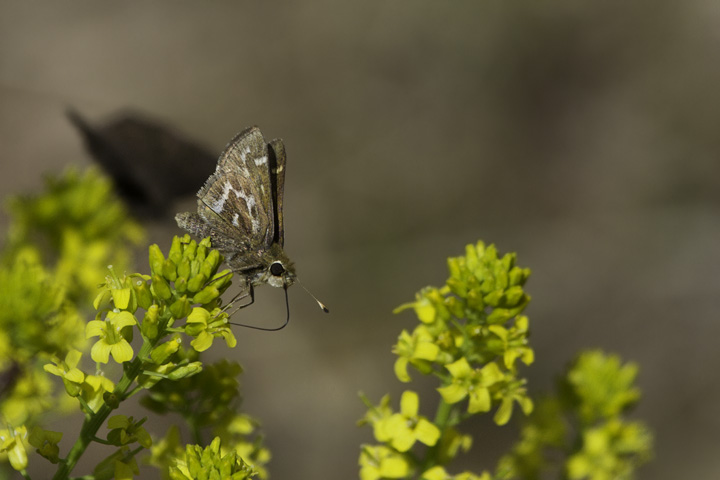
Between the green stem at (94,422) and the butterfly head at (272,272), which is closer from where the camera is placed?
the green stem at (94,422)

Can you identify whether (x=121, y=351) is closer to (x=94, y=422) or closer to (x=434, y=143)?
(x=94, y=422)

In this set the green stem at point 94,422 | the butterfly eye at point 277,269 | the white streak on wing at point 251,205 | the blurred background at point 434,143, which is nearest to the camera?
the green stem at point 94,422

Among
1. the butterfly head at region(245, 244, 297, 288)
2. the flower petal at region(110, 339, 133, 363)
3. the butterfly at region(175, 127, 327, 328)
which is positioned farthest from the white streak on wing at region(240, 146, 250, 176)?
the flower petal at region(110, 339, 133, 363)

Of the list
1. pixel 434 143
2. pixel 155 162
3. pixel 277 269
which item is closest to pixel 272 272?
pixel 277 269

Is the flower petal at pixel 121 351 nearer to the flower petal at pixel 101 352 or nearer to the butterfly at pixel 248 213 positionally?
the flower petal at pixel 101 352

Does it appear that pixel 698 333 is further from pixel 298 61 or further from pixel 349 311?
pixel 298 61

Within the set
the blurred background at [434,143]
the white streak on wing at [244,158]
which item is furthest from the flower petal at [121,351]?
the blurred background at [434,143]

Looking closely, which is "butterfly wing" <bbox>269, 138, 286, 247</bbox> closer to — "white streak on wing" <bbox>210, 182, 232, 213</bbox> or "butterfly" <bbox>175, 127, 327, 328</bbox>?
"butterfly" <bbox>175, 127, 327, 328</bbox>

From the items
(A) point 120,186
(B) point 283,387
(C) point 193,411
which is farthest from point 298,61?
(C) point 193,411
